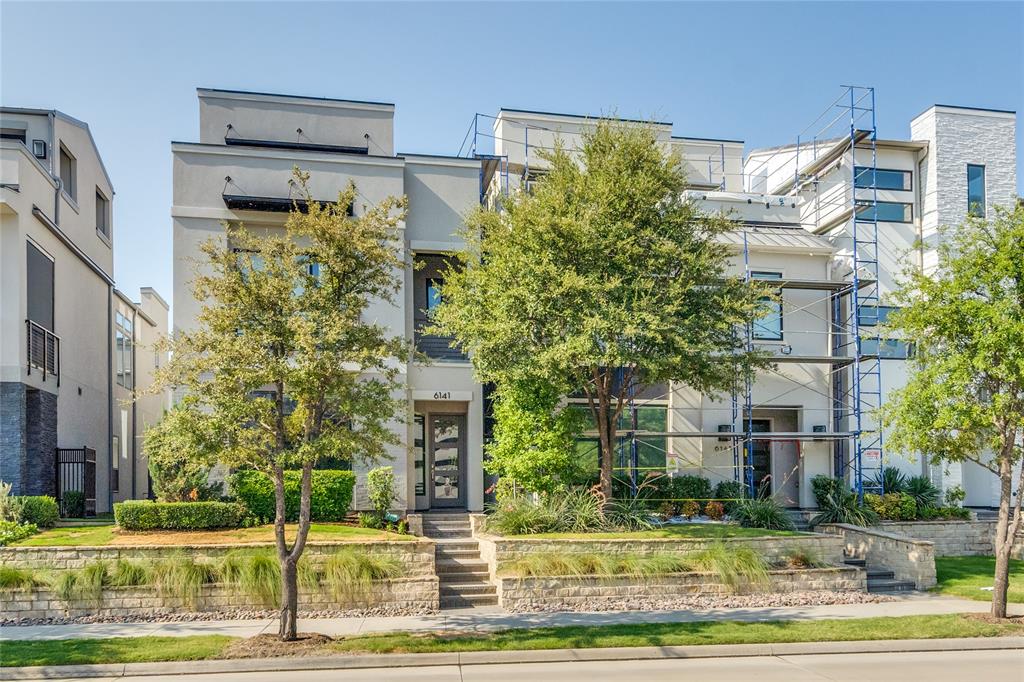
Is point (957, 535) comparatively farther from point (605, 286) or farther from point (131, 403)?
point (131, 403)

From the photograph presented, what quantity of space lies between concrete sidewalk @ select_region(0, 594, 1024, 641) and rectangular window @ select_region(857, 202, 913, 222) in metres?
12.5

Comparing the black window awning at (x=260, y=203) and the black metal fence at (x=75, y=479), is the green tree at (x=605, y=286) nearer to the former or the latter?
the black window awning at (x=260, y=203)

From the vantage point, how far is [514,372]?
17.0 metres

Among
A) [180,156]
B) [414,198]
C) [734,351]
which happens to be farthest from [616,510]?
[180,156]

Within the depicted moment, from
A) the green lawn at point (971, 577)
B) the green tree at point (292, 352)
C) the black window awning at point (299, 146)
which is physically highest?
the black window awning at point (299, 146)

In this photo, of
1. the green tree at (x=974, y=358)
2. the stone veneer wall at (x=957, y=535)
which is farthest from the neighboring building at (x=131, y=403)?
the stone veneer wall at (x=957, y=535)

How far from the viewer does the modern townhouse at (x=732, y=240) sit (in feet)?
68.0

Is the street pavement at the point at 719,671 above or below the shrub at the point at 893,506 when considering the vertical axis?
below

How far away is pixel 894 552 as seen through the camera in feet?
59.3

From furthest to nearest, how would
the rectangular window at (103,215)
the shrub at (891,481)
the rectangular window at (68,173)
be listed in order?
the rectangular window at (103,215), the shrub at (891,481), the rectangular window at (68,173)

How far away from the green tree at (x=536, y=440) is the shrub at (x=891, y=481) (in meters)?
9.25

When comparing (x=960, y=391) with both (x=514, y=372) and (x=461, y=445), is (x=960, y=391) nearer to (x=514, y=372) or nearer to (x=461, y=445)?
(x=514, y=372)

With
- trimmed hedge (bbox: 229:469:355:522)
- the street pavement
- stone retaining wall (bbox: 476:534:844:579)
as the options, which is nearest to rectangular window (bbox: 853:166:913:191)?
stone retaining wall (bbox: 476:534:844:579)

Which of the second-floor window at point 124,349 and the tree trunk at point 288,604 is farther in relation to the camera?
the second-floor window at point 124,349
